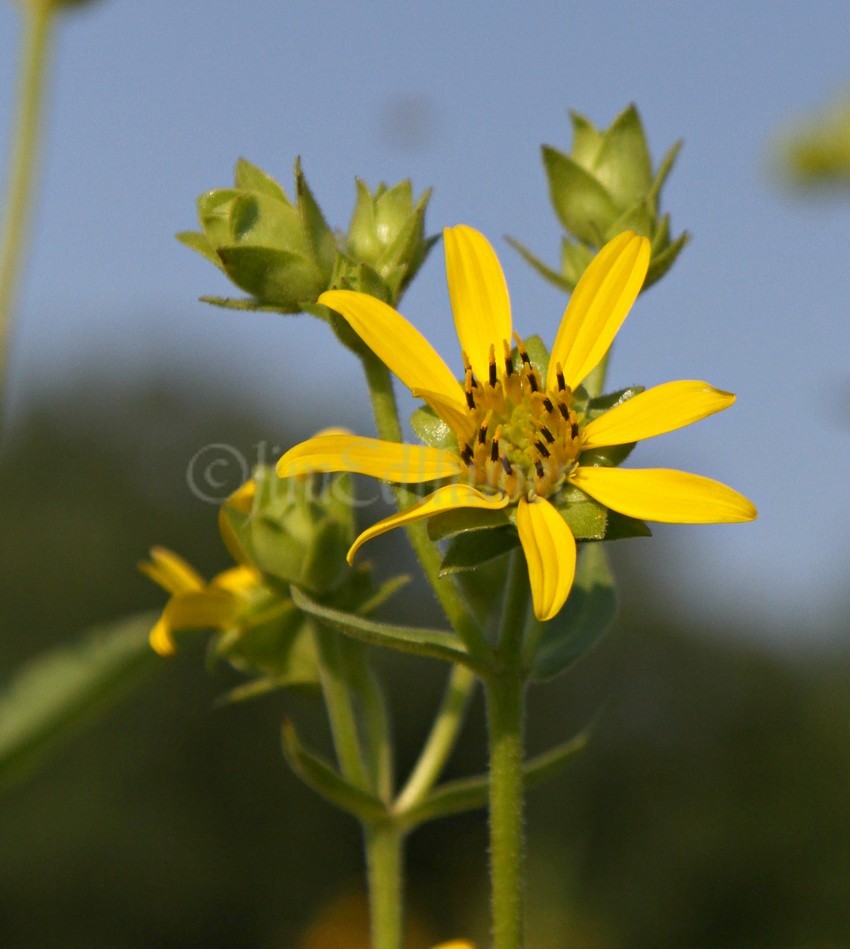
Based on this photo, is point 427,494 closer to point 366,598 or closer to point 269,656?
point 366,598

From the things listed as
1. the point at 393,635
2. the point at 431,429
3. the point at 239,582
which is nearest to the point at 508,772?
the point at 393,635

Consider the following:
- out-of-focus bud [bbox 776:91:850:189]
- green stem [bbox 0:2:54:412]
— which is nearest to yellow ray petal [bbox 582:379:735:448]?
green stem [bbox 0:2:54:412]

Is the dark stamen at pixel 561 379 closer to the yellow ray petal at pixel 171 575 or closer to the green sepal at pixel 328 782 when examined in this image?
the green sepal at pixel 328 782

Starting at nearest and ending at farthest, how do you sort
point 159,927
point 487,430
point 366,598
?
1. point 487,430
2. point 366,598
3. point 159,927

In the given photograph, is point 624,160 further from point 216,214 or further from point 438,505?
point 438,505

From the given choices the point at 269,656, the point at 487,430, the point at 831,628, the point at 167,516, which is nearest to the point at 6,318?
the point at 269,656

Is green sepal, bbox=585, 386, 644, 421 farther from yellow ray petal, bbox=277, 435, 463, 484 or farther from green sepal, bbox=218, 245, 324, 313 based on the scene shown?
green sepal, bbox=218, 245, 324, 313
